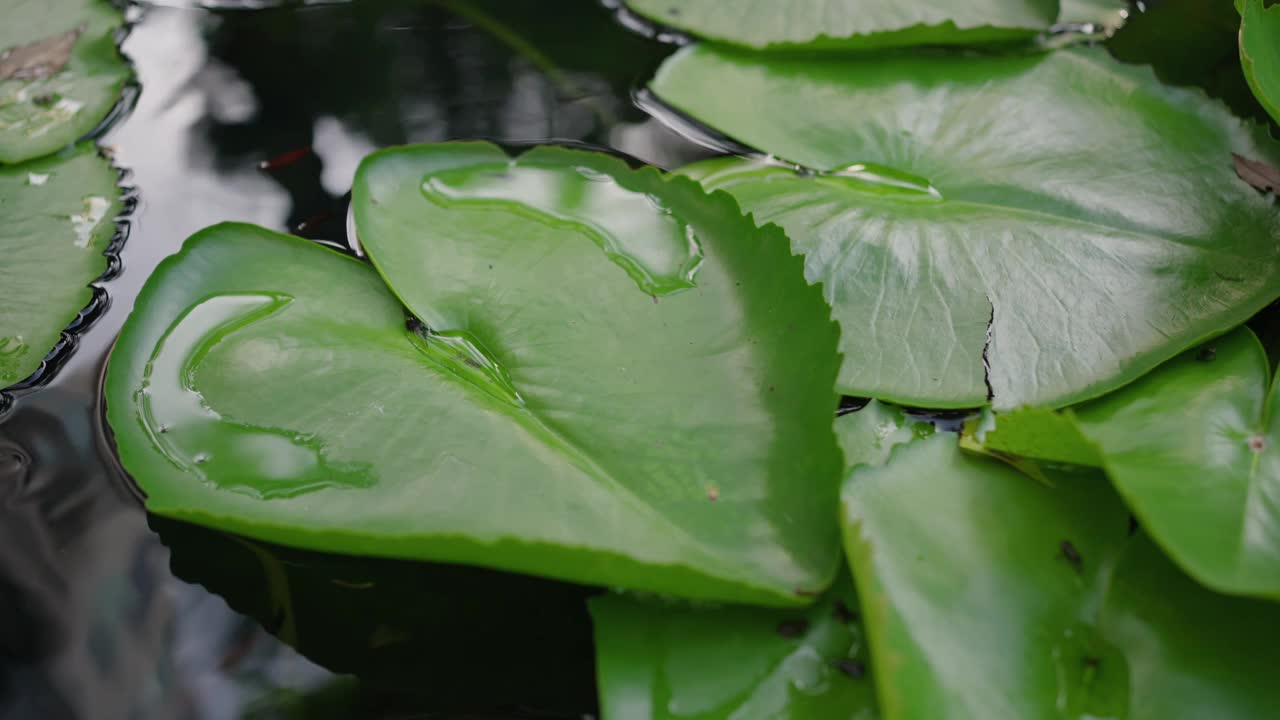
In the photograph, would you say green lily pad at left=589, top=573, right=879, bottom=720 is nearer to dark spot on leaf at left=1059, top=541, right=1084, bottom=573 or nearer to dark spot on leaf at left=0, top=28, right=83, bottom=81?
dark spot on leaf at left=1059, top=541, right=1084, bottom=573

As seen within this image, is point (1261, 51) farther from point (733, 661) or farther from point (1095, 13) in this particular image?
point (733, 661)

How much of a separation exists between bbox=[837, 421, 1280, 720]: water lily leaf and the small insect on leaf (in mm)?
545

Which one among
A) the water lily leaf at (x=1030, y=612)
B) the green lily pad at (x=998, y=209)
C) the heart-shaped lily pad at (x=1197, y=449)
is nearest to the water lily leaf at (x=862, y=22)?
the green lily pad at (x=998, y=209)

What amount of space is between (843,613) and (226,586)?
0.57 meters

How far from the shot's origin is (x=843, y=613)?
691 millimetres

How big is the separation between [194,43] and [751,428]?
1212 mm

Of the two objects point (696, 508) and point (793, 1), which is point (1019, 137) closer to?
point (793, 1)

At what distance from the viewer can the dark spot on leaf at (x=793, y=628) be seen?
2.23 ft

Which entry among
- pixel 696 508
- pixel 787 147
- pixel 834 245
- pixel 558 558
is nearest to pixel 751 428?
pixel 696 508

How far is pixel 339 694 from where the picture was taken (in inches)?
29.1

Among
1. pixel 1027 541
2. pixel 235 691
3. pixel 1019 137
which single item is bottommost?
pixel 235 691

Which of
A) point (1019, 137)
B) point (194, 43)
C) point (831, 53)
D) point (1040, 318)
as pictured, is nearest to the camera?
point (1040, 318)

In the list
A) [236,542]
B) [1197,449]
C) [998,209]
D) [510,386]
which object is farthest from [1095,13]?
[236,542]

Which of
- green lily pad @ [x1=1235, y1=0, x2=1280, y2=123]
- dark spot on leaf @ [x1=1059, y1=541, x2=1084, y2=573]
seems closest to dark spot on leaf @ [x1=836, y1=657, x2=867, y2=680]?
dark spot on leaf @ [x1=1059, y1=541, x2=1084, y2=573]
